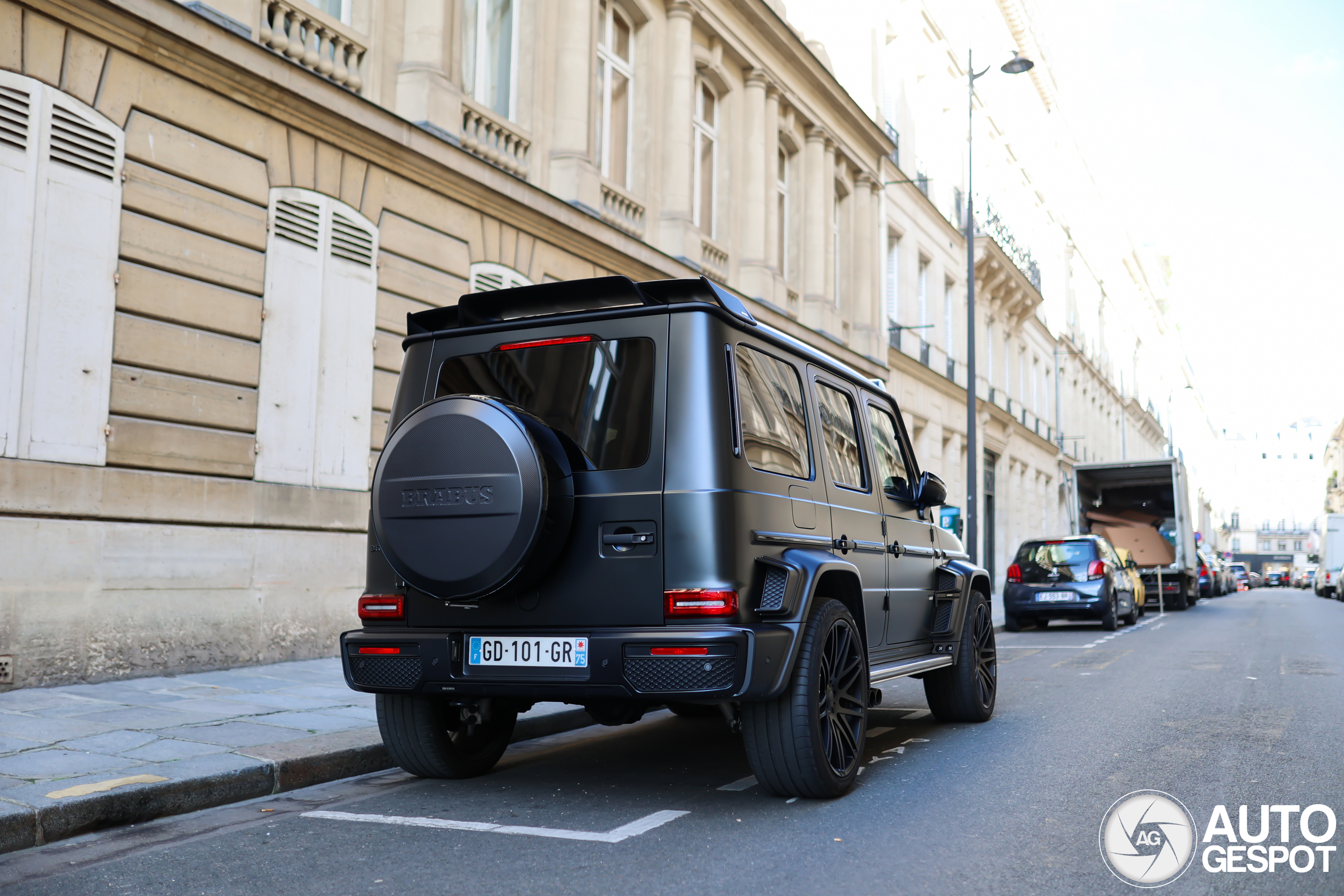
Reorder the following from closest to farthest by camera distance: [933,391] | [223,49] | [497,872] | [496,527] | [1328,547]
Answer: [497,872]
[496,527]
[223,49]
[933,391]
[1328,547]

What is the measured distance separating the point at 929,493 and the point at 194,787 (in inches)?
166

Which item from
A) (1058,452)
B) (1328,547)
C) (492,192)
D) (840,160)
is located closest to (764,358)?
(492,192)

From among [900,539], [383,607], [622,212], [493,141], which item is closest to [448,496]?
[383,607]

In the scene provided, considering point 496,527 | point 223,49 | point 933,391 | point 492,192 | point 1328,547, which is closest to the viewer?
point 496,527

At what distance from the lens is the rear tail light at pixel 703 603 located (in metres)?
4.57

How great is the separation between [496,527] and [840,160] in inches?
832

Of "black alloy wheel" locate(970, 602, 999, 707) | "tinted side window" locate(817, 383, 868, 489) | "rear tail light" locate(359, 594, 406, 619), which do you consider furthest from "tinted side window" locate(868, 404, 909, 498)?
"rear tail light" locate(359, 594, 406, 619)

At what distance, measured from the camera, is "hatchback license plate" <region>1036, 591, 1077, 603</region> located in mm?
18078

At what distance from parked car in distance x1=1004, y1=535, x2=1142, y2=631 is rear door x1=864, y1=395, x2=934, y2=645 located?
11.6m

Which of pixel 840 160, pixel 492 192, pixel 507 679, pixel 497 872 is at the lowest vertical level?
pixel 497 872

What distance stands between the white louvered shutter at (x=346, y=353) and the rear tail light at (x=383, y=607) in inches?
210

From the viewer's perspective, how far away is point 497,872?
3.97 metres

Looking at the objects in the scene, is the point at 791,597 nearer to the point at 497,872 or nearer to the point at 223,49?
the point at 497,872

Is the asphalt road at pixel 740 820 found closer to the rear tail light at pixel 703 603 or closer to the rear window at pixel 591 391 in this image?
the rear tail light at pixel 703 603
